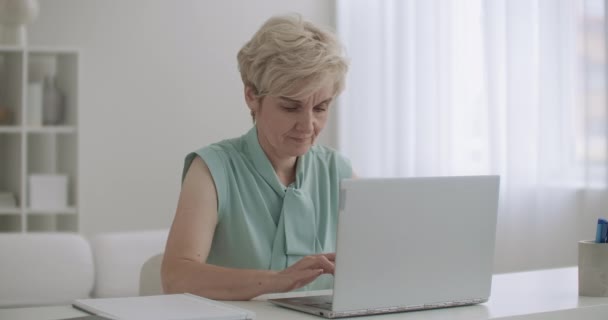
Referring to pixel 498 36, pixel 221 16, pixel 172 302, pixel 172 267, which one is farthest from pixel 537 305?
pixel 221 16

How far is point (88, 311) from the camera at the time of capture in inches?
53.9

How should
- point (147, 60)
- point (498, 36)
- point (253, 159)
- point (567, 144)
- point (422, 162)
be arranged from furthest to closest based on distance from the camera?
point (147, 60)
point (422, 162)
point (498, 36)
point (567, 144)
point (253, 159)

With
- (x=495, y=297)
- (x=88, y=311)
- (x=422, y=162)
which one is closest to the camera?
(x=88, y=311)

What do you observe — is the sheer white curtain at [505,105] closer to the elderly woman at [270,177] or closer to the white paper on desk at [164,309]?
the elderly woman at [270,177]

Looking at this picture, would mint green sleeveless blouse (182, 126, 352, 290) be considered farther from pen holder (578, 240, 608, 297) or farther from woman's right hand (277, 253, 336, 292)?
pen holder (578, 240, 608, 297)

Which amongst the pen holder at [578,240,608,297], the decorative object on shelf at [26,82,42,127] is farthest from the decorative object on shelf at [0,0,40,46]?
the pen holder at [578,240,608,297]

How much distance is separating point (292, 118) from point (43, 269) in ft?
3.54

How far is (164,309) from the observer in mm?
1336

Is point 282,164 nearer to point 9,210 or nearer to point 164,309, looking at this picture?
point 164,309

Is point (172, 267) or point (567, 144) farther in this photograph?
point (567, 144)

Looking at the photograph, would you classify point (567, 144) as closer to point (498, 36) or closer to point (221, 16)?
point (498, 36)

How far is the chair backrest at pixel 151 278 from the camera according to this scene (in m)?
2.12

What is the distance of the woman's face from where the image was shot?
6.49 ft

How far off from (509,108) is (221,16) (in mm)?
1895
